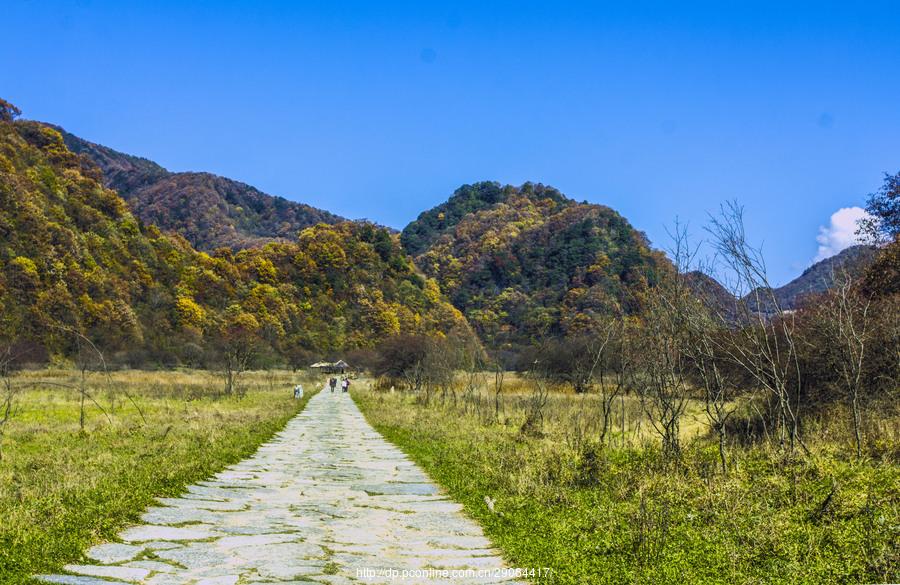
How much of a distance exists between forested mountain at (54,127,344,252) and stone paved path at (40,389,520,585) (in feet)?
306

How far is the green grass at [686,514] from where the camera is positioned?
174 inches

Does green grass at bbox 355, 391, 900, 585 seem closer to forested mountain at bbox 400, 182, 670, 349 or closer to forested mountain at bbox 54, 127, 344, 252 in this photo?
forested mountain at bbox 400, 182, 670, 349

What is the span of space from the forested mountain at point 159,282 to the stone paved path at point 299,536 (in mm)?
30195

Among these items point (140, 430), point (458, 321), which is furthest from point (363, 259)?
point (140, 430)

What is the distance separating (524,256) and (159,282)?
4479cm

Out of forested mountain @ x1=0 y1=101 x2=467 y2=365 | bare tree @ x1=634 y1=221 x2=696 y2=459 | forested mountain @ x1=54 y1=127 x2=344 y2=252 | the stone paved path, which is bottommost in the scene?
the stone paved path

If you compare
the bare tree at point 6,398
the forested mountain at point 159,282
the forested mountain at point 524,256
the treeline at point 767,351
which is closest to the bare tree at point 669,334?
the treeline at point 767,351

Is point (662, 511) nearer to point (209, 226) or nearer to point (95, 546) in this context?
point (95, 546)

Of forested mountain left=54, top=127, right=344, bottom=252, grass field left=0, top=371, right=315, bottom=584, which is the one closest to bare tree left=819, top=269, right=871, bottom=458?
grass field left=0, top=371, right=315, bottom=584

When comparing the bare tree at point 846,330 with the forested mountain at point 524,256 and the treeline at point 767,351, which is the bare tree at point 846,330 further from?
the forested mountain at point 524,256

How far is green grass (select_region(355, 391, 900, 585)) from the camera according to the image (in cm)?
442

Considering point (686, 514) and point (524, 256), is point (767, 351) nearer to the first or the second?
point (686, 514)

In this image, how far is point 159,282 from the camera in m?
65.8

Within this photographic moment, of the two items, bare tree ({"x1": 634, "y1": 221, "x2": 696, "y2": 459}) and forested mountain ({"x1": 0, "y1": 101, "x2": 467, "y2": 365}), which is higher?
forested mountain ({"x1": 0, "y1": 101, "x2": 467, "y2": 365})
